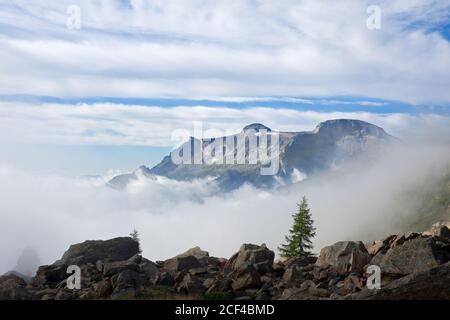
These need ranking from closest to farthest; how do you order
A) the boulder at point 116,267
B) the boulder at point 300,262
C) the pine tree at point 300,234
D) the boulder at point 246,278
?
the boulder at point 246,278 < the boulder at point 116,267 < the boulder at point 300,262 < the pine tree at point 300,234

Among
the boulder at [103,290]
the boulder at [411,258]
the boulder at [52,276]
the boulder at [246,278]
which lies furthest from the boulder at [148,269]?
the boulder at [411,258]

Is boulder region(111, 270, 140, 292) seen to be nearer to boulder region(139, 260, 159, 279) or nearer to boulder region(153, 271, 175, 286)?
boulder region(153, 271, 175, 286)

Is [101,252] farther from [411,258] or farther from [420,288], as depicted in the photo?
[420,288]

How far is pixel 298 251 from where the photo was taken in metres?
63.7

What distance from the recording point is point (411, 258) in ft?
100

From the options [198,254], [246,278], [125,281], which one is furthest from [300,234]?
[125,281]

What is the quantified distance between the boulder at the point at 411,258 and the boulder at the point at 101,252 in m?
21.9

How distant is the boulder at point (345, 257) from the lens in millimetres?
34594

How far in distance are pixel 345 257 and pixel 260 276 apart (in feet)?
21.4

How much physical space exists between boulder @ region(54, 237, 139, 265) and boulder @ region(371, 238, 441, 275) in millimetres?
21902

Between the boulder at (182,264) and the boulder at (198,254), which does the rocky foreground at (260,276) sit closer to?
the boulder at (182,264)

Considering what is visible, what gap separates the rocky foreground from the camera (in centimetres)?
2666
